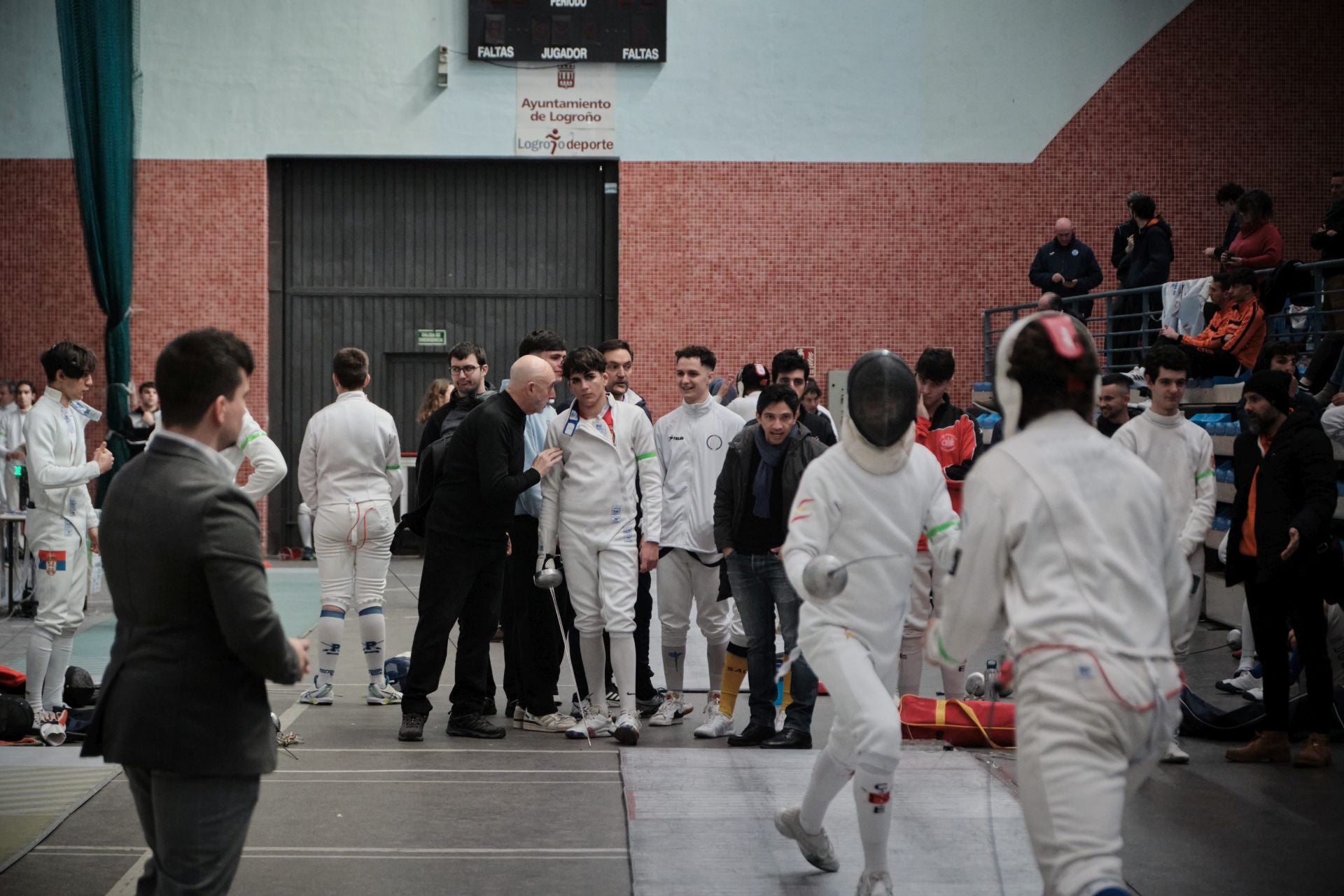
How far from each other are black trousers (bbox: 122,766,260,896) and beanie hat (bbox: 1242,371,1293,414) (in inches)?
191

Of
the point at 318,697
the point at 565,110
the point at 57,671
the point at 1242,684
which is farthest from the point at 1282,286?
the point at 57,671

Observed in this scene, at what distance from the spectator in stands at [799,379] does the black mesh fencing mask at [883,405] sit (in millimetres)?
2656

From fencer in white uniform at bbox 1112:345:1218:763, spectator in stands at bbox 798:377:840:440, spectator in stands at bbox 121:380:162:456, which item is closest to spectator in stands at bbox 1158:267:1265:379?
spectator in stands at bbox 798:377:840:440

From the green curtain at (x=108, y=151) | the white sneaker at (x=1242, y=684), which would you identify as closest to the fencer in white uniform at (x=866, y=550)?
the white sneaker at (x=1242, y=684)

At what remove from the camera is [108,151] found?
1289 centimetres

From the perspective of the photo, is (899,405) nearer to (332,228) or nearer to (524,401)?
(524,401)

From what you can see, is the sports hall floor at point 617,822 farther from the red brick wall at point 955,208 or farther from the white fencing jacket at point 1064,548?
the red brick wall at point 955,208

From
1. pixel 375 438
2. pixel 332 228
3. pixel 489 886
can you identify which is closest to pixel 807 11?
pixel 332 228

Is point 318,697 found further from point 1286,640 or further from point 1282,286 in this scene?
point 1282,286

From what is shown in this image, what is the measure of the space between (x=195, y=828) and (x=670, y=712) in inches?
159

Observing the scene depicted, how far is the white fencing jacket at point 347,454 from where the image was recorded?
6672 millimetres

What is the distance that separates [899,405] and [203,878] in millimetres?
2423

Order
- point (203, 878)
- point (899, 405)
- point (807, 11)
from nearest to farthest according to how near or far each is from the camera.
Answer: point (203, 878), point (899, 405), point (807, 11)

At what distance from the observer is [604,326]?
14.5 m
